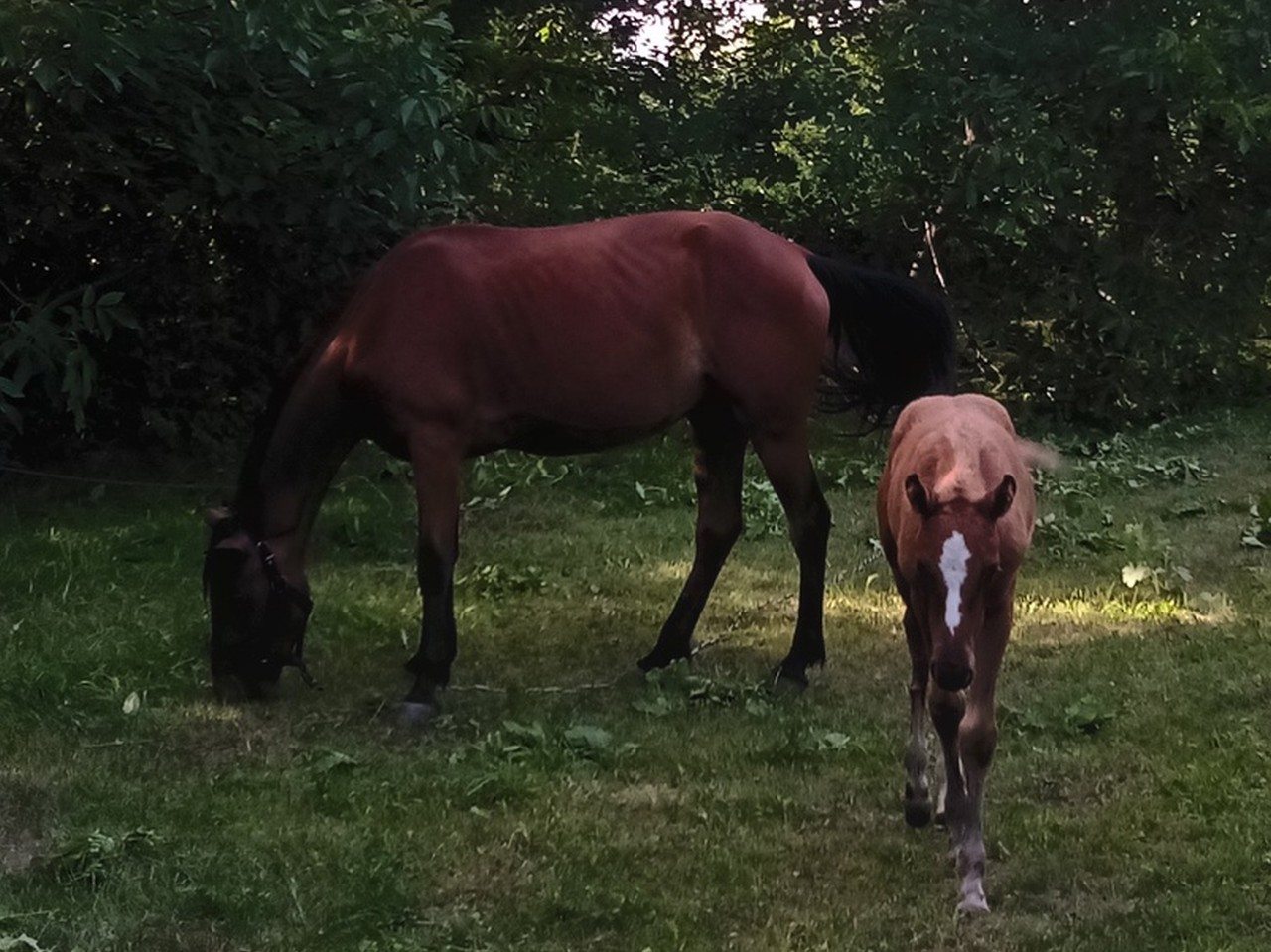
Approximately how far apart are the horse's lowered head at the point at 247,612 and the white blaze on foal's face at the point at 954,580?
271 centimetres

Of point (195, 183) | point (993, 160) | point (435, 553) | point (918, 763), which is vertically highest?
point (993, 160)

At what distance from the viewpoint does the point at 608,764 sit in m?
4.73

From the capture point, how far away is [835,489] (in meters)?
9.78

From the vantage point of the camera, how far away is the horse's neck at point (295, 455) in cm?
539

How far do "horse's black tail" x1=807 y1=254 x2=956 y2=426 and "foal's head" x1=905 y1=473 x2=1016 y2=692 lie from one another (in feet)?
8.44

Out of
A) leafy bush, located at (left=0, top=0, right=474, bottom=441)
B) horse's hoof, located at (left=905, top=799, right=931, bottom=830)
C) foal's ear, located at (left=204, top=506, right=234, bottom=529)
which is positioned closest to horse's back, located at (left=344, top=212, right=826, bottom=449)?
foal's ear, located at (left=204, top=506, right=234, bottom=529)

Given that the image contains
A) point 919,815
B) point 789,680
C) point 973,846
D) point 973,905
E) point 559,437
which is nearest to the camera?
point 973,905

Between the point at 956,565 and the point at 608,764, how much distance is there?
5.61 feet

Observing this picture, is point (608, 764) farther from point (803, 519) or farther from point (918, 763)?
point (803, 519)

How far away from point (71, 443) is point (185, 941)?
6.90m

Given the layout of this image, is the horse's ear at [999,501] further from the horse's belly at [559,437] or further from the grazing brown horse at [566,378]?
the horse's belly at [559,437]

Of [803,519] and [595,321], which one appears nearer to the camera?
[595,321]

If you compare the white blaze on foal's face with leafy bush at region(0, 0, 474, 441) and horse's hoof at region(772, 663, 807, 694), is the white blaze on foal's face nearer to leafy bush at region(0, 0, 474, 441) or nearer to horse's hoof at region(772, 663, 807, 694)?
horse's hoof at region(772, 663, 807, 694)

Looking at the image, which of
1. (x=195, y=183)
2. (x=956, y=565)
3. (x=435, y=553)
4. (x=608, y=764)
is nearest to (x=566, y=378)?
(x=435, y=553)
